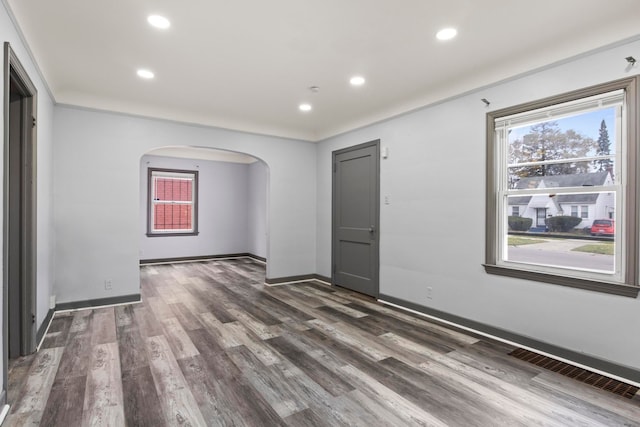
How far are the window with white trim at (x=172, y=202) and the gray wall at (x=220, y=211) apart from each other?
0.11 m

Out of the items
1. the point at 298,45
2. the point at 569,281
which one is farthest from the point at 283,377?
the point at 298,45

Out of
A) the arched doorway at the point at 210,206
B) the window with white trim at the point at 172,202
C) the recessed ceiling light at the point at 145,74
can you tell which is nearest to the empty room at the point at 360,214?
the recessed ceiling light at the point at 145,74

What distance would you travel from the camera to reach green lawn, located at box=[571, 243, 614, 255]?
262 centimetres

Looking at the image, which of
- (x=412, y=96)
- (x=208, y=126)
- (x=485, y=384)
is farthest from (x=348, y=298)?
(x=208, y=126)

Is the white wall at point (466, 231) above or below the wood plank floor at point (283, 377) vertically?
above

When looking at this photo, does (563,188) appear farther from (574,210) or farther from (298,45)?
(298,45)

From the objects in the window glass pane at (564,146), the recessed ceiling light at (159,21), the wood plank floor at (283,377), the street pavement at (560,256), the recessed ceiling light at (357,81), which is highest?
the recessed ceiling light at (357,81)

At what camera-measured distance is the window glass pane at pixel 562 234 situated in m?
2.64

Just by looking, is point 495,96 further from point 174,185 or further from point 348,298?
point 174,185

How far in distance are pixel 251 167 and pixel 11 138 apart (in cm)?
589

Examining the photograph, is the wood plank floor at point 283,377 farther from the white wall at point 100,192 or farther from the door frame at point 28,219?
the white wall at point 100,192

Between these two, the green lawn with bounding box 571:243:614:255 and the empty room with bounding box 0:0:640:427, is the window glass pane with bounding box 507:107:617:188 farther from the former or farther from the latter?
the green lawn with bounding box 571:243:614:255

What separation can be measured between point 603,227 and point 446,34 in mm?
1964

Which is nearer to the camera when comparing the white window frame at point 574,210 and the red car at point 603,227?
the red car at point 603,227
